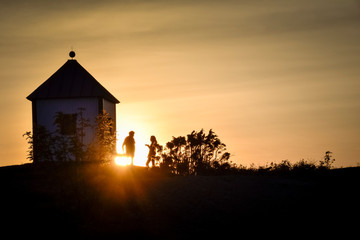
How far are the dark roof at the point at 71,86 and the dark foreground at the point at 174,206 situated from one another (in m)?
10.5

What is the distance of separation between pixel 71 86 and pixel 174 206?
1733cm

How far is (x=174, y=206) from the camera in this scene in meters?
15.4

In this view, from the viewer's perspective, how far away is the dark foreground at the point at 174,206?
44.3ft

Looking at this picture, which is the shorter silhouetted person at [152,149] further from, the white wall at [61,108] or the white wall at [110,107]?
the white wall at [110,107]

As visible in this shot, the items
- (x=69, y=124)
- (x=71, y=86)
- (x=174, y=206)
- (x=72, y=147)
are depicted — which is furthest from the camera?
(x=71, y=86)

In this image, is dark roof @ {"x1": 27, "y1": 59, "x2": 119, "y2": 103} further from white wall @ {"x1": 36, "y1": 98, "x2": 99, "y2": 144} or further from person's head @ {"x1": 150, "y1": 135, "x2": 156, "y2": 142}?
person's head @ {"x1": 150, "y1": 135, "x2": 156, "y2": 142}

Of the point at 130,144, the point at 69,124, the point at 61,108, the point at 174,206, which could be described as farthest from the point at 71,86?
the point at 174,206

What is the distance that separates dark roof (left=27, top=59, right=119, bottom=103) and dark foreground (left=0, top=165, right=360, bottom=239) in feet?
34.3

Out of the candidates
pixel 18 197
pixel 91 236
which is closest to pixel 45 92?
pixel 18 197

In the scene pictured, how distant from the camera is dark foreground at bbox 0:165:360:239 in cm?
1352

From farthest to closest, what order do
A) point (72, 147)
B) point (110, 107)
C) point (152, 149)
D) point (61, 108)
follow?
point (110, 107), point (61, 108), point (152, 149), point (72, 147)

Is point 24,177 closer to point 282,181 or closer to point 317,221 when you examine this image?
point 282,181

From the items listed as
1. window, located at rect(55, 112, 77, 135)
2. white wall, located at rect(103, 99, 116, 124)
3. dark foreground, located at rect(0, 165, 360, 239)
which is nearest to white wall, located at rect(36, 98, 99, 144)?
window, located at rect(55, 112, 77, 135)

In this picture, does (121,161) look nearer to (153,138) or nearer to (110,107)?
(153,138)
